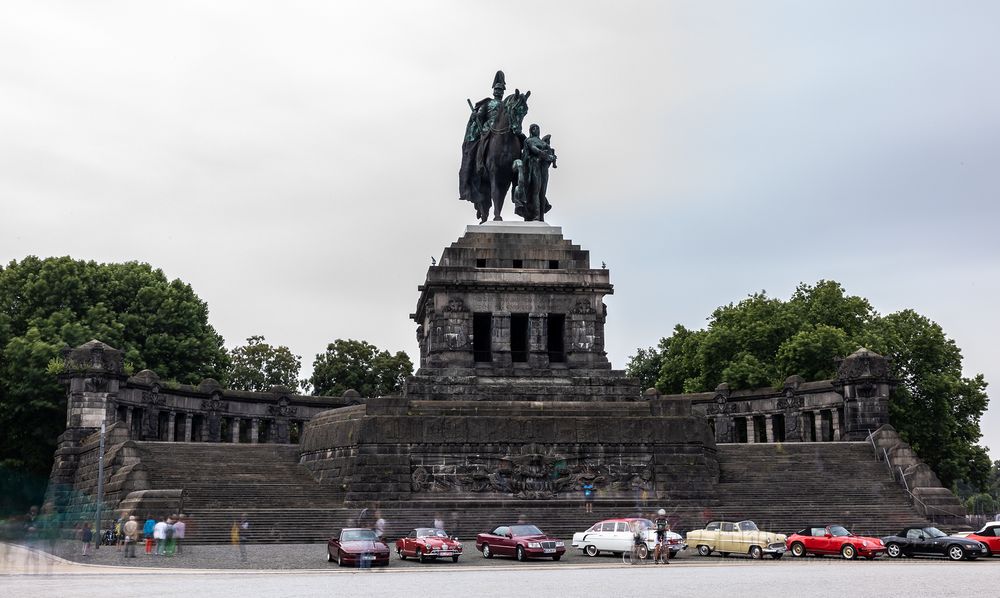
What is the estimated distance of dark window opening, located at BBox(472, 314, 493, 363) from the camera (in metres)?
49.2

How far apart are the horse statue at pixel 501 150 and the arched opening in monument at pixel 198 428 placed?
58.8 ft

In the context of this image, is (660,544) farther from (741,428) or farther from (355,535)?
(741,428)

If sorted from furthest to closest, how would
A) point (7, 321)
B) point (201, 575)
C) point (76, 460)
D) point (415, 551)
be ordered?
point (7, 321) → point (76, 460) → point (415, 551) → point (201, 575)

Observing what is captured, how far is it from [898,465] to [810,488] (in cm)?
524

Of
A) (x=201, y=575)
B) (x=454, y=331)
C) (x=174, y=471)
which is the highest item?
(x=454, y=331)

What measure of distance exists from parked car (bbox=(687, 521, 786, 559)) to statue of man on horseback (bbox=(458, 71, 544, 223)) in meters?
22.3

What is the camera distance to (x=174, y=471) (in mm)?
41719

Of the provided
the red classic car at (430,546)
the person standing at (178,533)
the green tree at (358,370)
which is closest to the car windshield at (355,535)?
the red classic car at (430,546)

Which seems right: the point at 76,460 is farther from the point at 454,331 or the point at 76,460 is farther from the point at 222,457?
the point at 454,331

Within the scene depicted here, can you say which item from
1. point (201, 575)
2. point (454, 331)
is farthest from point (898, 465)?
point (201, 575)

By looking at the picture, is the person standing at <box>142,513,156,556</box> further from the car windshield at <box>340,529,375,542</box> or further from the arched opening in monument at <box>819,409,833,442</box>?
the arched opening in monument at <box>819,409,833,442</box>

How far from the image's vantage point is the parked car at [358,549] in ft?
96.0

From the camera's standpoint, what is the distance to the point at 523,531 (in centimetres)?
3184

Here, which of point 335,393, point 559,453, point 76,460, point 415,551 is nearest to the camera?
point 415,551
